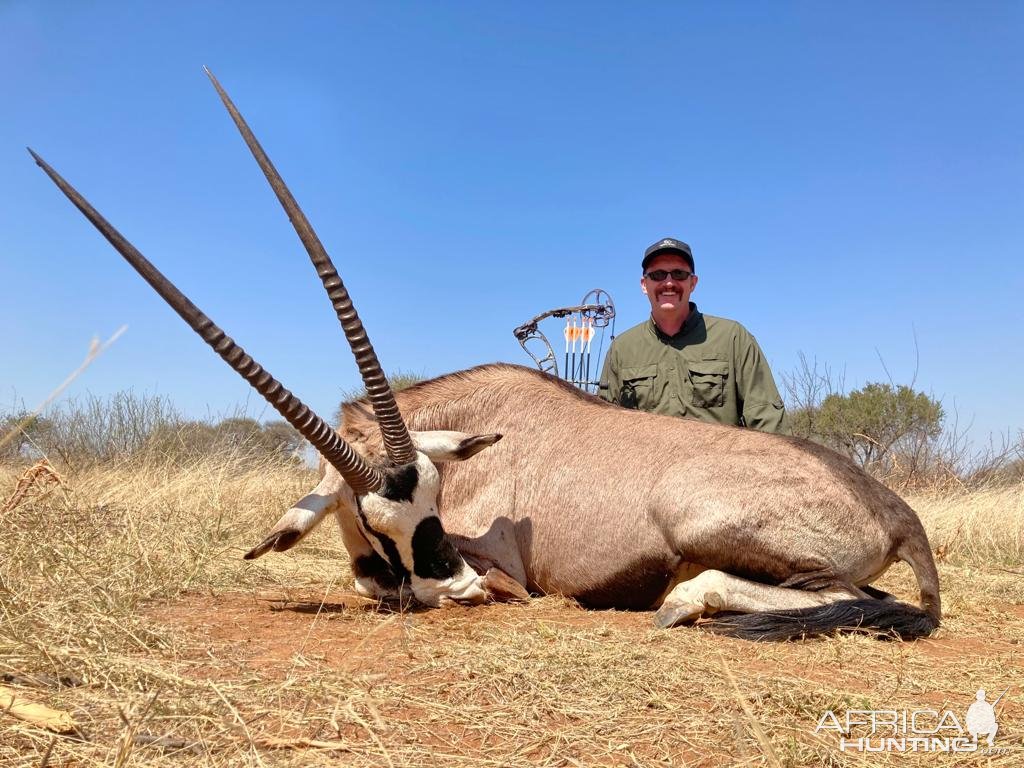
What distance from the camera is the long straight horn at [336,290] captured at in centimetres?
367

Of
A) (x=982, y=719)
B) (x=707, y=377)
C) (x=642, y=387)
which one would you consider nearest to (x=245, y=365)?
(x=982, y=719)

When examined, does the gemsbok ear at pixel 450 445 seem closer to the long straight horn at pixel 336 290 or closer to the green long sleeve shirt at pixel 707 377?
the long straight horn at pixel 336 290

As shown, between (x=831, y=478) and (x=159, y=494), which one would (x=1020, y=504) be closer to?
(x=831, y=478)

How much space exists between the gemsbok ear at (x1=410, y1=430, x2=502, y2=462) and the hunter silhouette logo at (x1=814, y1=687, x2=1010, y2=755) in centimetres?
220

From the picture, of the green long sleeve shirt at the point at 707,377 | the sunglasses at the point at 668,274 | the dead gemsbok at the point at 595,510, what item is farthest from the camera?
the sunglasses at the point at 668,274

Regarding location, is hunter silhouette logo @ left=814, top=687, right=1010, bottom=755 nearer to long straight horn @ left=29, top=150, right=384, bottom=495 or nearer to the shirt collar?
long straight horn @ left=29, top=150, right=384, bottom=495

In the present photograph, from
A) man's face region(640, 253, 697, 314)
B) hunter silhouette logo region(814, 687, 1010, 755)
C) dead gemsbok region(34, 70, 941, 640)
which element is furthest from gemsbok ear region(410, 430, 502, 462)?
man's face region(640, 253, 697, 314)

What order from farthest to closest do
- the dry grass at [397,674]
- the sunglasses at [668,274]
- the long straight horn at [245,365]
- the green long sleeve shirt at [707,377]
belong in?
1. the sunglasses at [668,274]
2. the green long sleeve shirt at [707,377]
3. the long straight horn at [245,365]
4. the dry grass at [397,674]

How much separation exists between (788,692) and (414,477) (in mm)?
2055

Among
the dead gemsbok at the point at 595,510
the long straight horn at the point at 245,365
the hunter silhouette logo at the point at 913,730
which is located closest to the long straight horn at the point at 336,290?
the dead gemsbok at the point at 595,510

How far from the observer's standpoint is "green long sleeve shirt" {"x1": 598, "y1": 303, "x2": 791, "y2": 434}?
604cm

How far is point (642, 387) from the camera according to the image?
6266 millimetres

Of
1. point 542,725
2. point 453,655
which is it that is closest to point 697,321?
point 453,655

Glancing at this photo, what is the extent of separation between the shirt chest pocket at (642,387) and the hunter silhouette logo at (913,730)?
3868 millimetres
